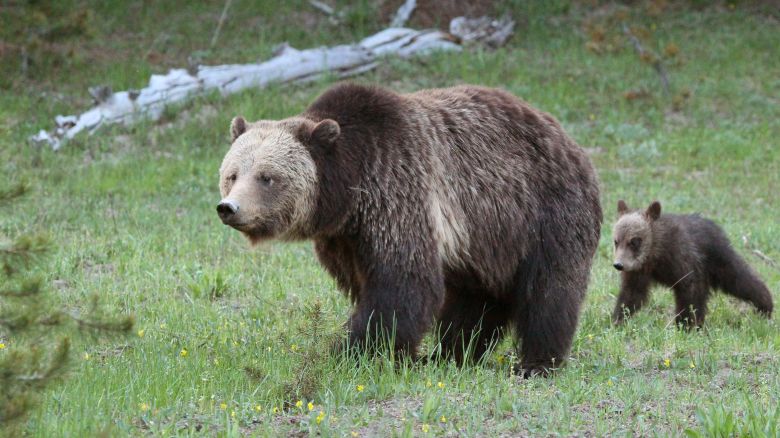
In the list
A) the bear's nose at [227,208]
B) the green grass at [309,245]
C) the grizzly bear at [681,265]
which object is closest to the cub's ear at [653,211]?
the grizzly bear at [681,265]

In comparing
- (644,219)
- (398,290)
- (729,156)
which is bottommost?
(729,156)

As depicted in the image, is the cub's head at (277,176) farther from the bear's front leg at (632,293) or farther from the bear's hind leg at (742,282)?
the bear's hind leg at (742,282)

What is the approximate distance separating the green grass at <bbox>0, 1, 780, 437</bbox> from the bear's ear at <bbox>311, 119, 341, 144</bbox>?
1053 millimetres

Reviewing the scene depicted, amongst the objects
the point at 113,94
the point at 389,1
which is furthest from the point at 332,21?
the point at 113,94

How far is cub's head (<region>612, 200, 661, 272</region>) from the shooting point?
9.89 metres

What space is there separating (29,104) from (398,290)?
13.2 metres

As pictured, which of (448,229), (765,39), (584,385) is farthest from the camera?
(765,39)

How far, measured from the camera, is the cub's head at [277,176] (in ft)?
21.2

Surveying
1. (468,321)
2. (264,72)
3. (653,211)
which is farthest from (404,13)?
(468,321)

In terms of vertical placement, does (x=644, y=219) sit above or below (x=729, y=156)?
above

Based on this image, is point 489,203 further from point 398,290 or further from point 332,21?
point 332,21

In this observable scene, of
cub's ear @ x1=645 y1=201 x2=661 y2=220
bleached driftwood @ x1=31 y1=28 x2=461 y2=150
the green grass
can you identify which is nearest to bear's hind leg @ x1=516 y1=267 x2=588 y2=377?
the green grass

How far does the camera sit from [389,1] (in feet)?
76.4

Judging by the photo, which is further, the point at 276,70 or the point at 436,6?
the point at 436,6
